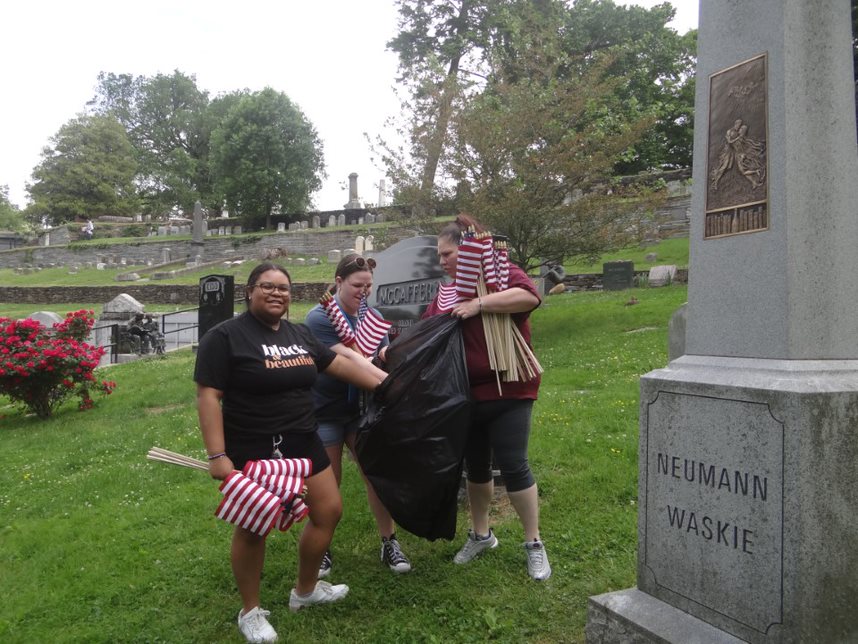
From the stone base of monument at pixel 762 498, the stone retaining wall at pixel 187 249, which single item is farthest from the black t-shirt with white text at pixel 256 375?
the stone retaining wall at pixel 187 249

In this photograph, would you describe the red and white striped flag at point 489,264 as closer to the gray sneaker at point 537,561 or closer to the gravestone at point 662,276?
the gray sneaker at point 537,561

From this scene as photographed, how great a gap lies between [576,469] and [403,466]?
214cm

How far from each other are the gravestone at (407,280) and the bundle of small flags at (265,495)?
6.48 feet

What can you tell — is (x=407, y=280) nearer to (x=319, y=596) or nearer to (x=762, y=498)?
(x=319, y=596)

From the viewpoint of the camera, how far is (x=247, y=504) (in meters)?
2.81

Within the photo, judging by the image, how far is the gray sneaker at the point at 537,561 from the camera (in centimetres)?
347

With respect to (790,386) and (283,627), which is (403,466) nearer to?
(283,627)

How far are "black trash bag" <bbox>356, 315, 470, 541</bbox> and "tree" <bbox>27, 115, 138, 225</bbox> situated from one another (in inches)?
2501

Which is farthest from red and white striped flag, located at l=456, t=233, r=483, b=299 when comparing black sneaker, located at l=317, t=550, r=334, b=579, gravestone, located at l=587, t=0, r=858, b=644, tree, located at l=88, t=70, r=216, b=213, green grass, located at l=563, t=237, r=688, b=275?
tree, located at l=88, t=70, r=216, b=213

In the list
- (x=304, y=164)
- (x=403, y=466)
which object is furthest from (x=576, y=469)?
(x=304, y=164)

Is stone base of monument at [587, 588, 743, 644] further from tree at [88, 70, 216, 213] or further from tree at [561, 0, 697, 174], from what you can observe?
tree at [88, 70, 216, 213]

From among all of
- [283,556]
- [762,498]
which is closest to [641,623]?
[762,498]

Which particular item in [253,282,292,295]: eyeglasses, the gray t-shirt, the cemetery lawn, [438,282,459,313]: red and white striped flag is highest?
[253,282,292,295]: eyeglasses

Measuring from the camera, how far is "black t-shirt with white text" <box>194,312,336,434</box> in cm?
293
